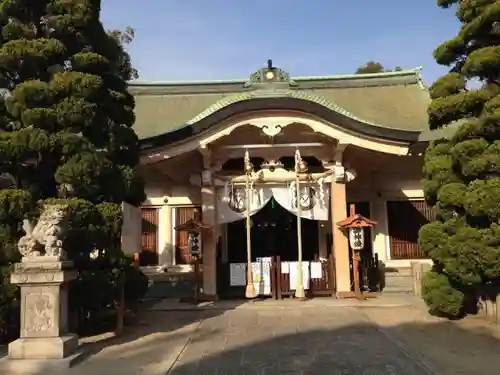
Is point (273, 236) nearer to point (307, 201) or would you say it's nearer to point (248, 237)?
point (307, 201)

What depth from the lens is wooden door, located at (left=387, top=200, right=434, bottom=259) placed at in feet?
48.2

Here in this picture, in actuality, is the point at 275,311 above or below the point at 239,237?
below

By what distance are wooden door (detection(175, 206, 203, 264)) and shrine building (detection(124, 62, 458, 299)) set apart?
30 mm

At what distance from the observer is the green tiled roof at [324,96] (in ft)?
53.8

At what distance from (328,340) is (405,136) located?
6.54 meters

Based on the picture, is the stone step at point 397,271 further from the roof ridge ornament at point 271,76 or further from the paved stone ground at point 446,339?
the roof ridge ornament at point 271,76

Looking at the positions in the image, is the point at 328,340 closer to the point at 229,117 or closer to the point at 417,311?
the point at 417,311

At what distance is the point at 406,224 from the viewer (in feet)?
48.4

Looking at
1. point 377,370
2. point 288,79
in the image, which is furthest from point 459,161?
point 288,79

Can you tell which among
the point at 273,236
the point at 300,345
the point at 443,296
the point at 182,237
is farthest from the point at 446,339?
the point at 182,237

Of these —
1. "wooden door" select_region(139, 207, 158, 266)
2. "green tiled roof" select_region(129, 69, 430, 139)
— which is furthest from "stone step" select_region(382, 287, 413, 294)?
"wooden door" select_region(139, 207, 158, 266)

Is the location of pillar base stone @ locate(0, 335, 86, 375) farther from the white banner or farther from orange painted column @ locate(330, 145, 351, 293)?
orange painted column @ locate(330, 145, 351, 293)

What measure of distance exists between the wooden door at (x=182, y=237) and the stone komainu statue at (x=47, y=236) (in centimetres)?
736

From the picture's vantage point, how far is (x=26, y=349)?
6.74 meters
